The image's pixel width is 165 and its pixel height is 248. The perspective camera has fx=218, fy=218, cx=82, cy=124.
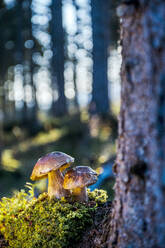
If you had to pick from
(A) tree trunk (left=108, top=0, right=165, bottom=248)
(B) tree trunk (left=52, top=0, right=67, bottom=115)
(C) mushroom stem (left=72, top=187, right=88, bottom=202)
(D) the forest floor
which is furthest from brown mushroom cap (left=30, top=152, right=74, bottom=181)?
(B) tree trunk (left=52, top=0, right=67, bottom=115)

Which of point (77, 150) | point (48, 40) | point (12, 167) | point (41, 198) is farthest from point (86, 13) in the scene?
point (41, 198)

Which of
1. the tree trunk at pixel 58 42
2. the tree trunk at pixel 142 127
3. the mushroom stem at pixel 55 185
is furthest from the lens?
the tree trunk at pixel 58 42

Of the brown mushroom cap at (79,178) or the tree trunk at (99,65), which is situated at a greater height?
the tree trunk at (99,65)

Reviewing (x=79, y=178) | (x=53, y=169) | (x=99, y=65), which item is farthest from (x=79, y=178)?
(x=99, y=65)

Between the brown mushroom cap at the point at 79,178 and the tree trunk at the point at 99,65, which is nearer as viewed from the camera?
the brown mushroom cap at the point at 79,178

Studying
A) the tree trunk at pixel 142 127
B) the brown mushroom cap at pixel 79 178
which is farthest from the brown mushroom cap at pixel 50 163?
the tree trunk at pixel 142 127

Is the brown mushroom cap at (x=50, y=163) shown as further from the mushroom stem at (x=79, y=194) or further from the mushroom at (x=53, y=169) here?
the mushroom stem at (x=79, y=194)
